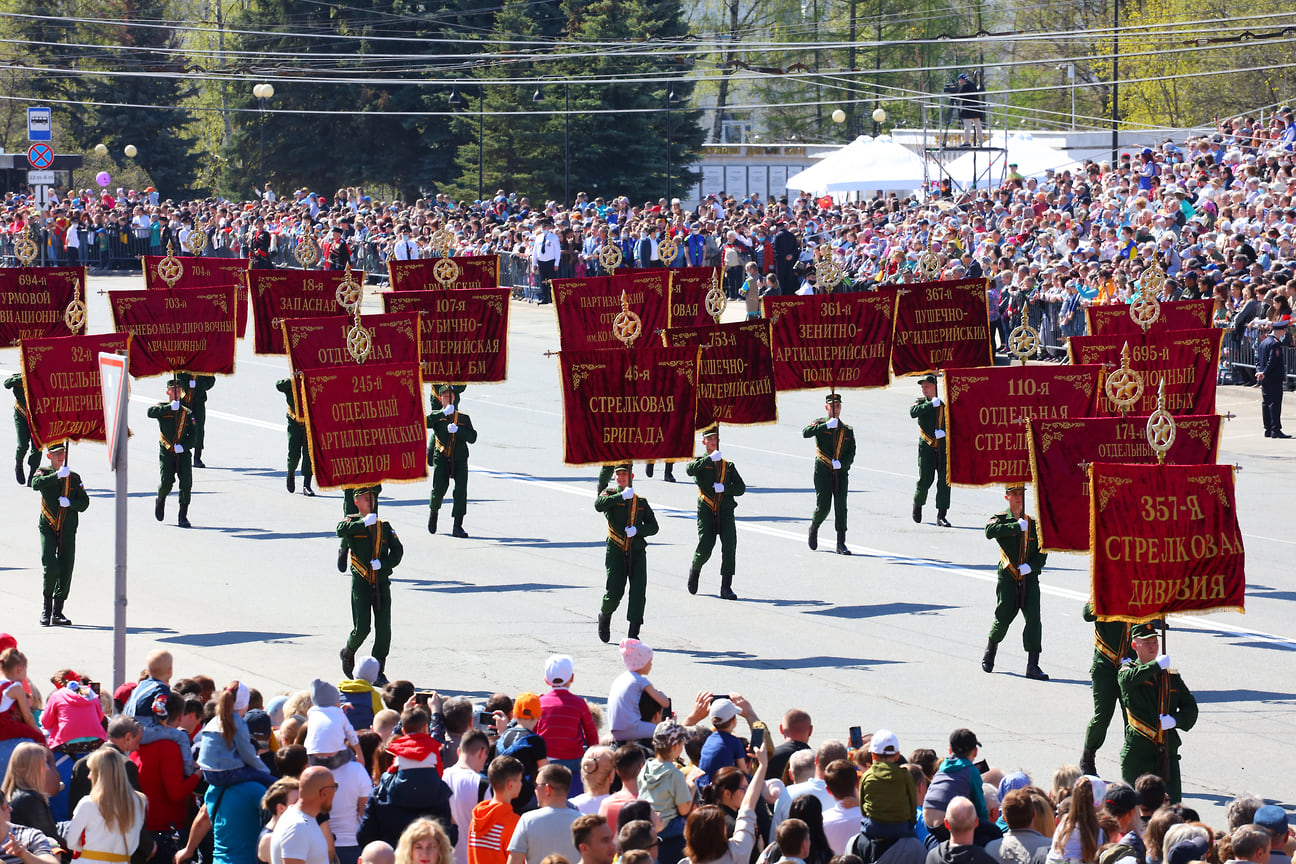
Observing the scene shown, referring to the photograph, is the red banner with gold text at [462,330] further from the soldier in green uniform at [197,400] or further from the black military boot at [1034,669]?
the black military boot at [1034,669]

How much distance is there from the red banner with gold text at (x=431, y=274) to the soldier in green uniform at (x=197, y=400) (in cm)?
266

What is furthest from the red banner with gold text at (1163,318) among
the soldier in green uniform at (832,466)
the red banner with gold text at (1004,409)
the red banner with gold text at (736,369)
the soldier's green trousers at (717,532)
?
the soldier's green trousers at (717,532)

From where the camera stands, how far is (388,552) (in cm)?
1515

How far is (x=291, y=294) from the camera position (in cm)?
2441

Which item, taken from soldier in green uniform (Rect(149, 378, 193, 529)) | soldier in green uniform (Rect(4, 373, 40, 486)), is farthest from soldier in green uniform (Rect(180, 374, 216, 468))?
soldier in green uniform (Rect(4, 373, 40, 486))

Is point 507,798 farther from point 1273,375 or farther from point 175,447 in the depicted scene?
point 1273,375

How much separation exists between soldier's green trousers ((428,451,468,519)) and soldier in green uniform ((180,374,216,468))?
352 cm

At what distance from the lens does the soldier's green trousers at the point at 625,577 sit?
16.0 meters

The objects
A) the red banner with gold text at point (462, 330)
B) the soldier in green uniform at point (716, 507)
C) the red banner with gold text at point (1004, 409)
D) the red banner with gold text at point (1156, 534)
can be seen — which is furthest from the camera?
the red banner with gold text at point (462, 330)

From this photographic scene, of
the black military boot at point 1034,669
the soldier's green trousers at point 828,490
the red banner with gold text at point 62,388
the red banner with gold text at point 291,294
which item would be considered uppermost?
the red banner with gold text at point 291,294

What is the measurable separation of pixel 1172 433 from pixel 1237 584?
3.54 feet

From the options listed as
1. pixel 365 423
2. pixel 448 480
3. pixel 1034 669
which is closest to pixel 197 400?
pixel 448 480

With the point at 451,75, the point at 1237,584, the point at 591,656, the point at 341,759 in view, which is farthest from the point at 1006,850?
the point at 451,75

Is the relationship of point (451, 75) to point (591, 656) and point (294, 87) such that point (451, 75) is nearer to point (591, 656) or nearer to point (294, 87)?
point (294, 87)
